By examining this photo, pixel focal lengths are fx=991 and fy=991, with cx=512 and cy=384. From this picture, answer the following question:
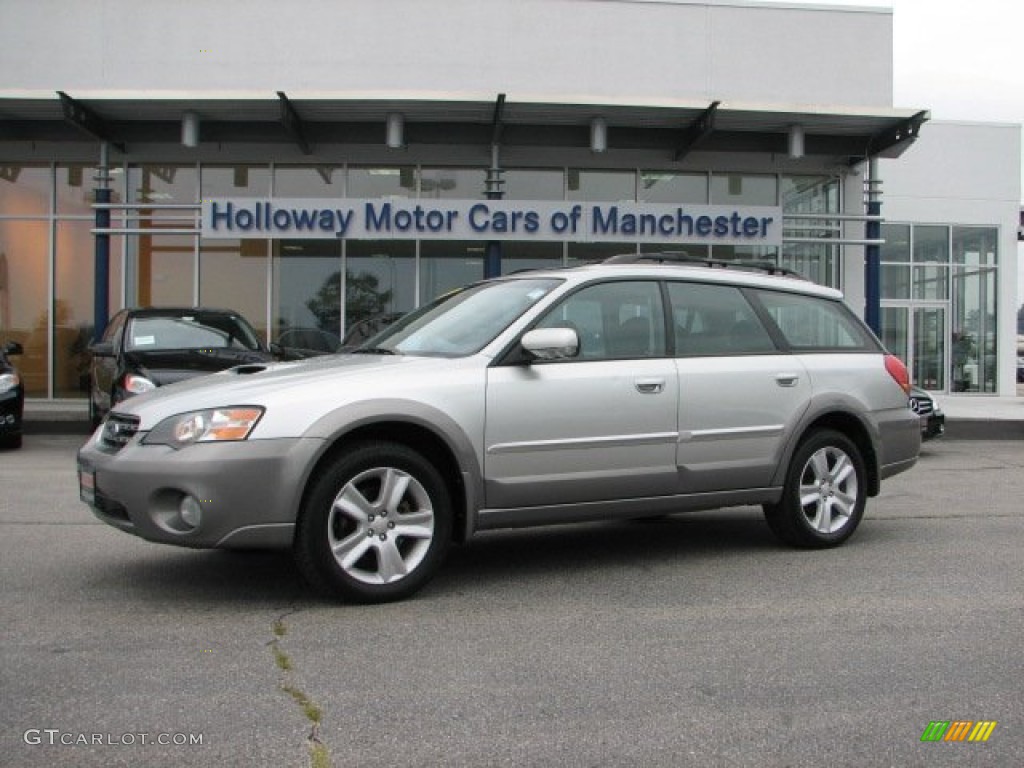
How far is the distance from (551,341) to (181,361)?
20.6ft

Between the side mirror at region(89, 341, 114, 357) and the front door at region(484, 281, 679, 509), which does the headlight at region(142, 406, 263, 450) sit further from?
the side mirror at region(89, 341, 114, 357)

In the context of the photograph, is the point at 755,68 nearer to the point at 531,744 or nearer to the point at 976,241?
the point at 976,241

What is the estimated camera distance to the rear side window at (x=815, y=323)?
624cm

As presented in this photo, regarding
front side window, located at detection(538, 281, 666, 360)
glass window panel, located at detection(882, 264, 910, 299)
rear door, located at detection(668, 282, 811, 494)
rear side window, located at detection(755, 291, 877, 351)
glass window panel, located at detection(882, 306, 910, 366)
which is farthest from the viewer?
glass window panel, located at detection(882, 306, 910, 366)

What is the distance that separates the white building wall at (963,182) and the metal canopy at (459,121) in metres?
5.58

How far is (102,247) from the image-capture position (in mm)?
15586

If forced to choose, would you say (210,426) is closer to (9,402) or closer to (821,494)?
(821,494)

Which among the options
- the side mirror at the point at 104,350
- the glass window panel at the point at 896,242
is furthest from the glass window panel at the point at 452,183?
the glass window panel at the point at 896,242

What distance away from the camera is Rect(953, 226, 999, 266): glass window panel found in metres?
22.3

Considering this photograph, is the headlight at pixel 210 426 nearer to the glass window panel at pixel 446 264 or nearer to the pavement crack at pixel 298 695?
the pavement crack at pixel 298 695

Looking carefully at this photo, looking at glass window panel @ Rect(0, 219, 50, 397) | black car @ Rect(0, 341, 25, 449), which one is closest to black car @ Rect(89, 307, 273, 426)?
black car @ Rect(0, 341, 25, 449)

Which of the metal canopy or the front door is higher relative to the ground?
the metal canopy

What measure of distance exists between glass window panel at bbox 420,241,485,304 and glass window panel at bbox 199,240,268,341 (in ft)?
9.26

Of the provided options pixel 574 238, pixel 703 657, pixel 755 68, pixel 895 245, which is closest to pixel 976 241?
pixel 895 245
